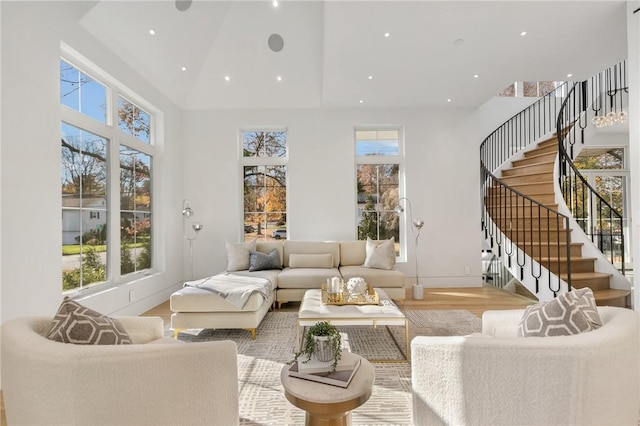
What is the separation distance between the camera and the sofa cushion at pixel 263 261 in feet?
15.9

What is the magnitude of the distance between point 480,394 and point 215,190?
205 inches

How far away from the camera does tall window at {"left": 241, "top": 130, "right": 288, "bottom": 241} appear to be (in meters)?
5.88

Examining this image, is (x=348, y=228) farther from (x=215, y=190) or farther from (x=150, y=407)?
(x=150, y=407)

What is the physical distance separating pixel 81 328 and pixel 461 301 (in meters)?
4.60

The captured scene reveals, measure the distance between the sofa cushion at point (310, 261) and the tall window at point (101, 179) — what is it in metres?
2.22

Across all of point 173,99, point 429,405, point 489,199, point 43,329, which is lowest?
point 429,405

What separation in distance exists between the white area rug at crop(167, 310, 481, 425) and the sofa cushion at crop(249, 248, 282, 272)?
0.85 m

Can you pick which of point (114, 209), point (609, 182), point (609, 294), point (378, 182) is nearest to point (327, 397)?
point (114, 209)

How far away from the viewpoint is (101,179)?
12.4 feet

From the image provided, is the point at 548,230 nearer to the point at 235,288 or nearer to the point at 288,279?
the point at 288,279

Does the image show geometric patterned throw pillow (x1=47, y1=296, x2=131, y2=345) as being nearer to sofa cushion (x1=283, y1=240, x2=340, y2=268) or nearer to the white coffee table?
the white coffee table

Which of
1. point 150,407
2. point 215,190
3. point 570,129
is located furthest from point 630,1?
point 215,190

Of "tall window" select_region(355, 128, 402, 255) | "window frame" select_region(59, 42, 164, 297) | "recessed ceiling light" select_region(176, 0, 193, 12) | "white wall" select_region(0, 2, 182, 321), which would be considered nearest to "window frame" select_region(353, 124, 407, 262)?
"tall window" select_region(355, 128, 402, 255)

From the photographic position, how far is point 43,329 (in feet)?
5.28
